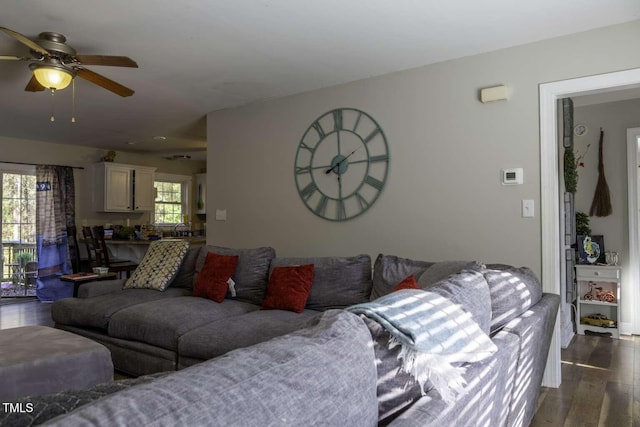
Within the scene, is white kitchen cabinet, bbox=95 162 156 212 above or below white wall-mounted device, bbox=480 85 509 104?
below

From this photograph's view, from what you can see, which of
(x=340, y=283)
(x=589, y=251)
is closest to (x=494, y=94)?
(x=340, y=283)

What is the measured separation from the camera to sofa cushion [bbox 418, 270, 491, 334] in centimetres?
147

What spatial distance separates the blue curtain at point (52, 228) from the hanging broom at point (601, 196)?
23.7ft

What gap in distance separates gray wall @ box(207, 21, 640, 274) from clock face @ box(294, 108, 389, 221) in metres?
0.09

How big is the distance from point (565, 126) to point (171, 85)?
12.2 ft

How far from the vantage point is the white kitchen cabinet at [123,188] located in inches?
269

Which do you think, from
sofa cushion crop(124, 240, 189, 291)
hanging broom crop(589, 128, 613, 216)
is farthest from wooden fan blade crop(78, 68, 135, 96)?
hanging broom crop(589, 128, 613, 216)

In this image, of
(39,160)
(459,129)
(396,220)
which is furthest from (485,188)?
(39,160)

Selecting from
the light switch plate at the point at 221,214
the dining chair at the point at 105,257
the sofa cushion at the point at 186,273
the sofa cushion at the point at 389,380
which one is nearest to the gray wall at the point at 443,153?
the light switch plate at the point at 221,214

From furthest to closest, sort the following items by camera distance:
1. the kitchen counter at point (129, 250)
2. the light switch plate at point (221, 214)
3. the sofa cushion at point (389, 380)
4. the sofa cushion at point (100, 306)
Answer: the kitchen counter at point (129, 250) < the light switch plate at point (221, 214) < the sofa cushion at point (100, 306) < the sofa cushion at point (389, 380)

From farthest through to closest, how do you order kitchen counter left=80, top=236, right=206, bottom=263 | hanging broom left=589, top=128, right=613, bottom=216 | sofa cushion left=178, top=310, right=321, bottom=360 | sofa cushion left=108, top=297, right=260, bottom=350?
1. kitchen counter left=80, top=236, right=206, bottom=263
2. hanging broom left=589, top=128, right=613, bottom=216
3. sofa cushion left=108, top=297, right=260, bottom=350
4. sofa cushion left=178, top=310, right=321, bottom=360

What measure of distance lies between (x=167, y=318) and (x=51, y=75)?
184 centimetres

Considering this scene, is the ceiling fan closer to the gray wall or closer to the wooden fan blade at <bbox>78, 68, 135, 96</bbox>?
the wooden fan blade at <bbox>78, 68, 135, 96</bbox>

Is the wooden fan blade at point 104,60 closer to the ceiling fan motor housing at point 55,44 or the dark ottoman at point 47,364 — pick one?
the ceiling fan motor housing at point 55,44
